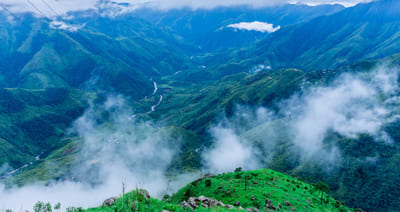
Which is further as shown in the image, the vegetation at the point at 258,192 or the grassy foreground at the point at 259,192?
the grassy foreground at the point at 259,192

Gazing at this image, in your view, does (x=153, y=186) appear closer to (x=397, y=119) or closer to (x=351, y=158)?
(x=351, y=158)

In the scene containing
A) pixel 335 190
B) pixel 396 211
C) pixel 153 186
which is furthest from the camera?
pixel 153 186

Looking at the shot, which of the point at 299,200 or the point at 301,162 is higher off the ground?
the point at 301,162

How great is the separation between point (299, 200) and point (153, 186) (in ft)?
454

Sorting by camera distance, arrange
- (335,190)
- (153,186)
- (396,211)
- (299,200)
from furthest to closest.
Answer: (153,186)
(335,190)
(396,211)
(299,200)

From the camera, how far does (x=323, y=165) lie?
16112 cm

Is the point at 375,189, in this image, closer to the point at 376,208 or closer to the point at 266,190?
the point at 376,208

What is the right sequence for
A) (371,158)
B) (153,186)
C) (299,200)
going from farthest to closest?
(153,186), (371,158), (299,200)

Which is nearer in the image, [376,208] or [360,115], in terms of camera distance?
[376,208]

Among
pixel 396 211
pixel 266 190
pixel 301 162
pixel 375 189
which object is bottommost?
pixel 396 211

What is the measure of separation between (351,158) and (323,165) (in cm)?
1702

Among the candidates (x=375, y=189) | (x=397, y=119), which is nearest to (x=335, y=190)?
(x=375, y=189)

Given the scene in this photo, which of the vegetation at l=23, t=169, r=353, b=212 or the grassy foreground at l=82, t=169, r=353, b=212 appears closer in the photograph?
the vegetation at l=23, t=169, r=353, b=212

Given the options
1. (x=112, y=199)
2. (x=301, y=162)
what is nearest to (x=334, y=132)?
(x=301, y=162)
